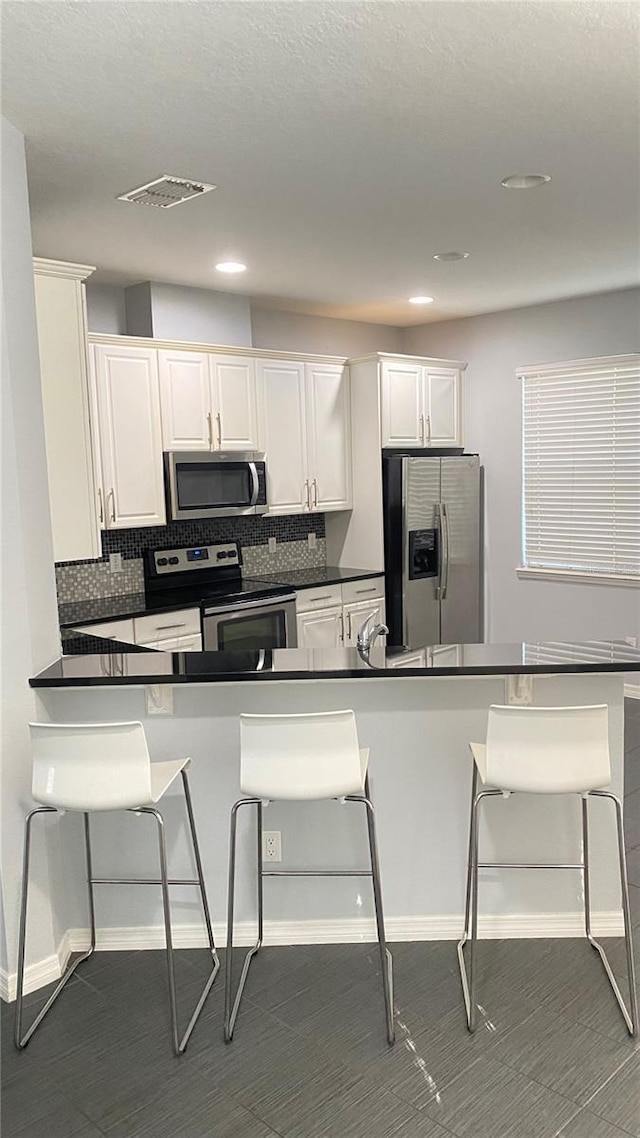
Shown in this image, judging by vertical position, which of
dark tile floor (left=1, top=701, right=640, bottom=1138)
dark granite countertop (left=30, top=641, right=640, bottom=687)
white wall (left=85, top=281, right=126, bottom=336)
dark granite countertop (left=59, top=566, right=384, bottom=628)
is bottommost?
dark tile floor (left=1, top=701, right=640, bottom=1138)

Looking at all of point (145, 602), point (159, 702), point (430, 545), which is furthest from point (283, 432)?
point (159, 702)

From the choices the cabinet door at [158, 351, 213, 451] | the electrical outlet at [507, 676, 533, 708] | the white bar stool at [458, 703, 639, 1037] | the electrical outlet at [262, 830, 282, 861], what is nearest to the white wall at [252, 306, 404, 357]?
the cabinet door at [158, 351, 213, 451]

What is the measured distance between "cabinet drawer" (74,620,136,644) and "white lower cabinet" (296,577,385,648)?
3.83ft

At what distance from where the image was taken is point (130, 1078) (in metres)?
2.31

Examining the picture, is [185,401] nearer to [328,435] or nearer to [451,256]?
[328,435]

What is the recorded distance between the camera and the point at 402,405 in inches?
229

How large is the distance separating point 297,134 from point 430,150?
0.47 meters

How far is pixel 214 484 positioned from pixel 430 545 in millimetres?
1661

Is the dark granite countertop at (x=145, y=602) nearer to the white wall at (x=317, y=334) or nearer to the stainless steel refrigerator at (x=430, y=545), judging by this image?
the stainless steel refrigerator at (x=430, y=545)

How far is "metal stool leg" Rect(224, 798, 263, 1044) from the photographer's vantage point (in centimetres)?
246

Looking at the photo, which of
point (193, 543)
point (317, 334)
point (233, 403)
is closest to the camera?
point (233, 403)

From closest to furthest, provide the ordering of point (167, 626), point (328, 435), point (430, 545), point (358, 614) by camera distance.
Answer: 1. point (167, 626)
2. point (358, 614)
3. point (328, 435)
4. point (430, 545)

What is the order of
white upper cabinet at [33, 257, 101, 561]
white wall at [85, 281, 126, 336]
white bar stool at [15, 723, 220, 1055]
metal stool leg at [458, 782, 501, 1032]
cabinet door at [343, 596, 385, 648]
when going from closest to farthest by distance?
white bar stool at [15, 723, 220, 1055], metal stool leg at [458, 782, 501, 1032], white upper cabinet at [33, 257, 101, 561], white wall at [85, 281, 126, 336], cabinet door at [343, 596, 385, 648]

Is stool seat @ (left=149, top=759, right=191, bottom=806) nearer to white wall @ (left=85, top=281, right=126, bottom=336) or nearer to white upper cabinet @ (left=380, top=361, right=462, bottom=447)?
white wall @ (left=85, top=281, right=126, bottom=336)
